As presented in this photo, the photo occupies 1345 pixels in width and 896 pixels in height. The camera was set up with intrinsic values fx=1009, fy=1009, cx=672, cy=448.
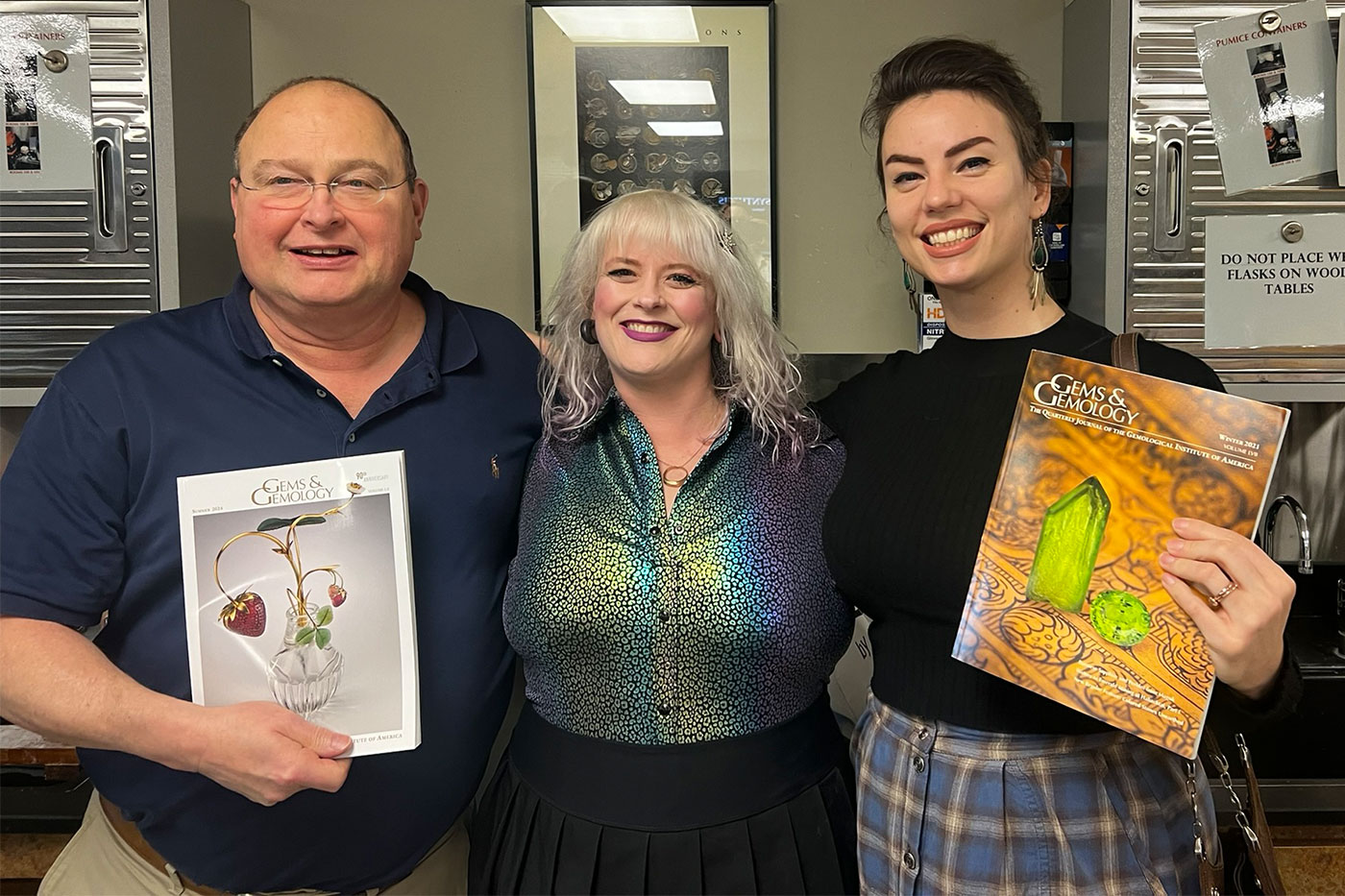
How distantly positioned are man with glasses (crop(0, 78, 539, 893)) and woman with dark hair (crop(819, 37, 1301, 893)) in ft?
2.07

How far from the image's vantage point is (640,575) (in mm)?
1602

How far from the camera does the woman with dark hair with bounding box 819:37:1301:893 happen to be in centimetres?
138

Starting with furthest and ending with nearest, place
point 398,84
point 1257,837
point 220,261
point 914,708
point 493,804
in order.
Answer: point 398,84, point 220,261, point 493,804, point 914,708, point 1257,837

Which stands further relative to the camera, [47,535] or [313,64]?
[313,64]

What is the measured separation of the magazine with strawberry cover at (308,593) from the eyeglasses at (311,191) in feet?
1.53

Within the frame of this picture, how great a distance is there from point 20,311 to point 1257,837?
2.69 metres

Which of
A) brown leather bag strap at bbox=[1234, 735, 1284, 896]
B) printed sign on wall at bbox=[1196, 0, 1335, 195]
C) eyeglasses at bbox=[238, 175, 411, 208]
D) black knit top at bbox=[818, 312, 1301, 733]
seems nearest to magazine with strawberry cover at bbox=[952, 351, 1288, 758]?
black knit top at bbox=[818, 312, 1301, 733]

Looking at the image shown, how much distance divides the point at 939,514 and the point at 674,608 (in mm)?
431

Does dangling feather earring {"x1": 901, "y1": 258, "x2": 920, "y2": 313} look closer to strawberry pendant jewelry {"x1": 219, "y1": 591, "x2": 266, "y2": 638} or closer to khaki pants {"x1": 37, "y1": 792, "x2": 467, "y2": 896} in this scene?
khaki pants {"x1": 37, "y1": 792, "x2": 467, "y2": 896}

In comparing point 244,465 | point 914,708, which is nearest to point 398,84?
point 244,465

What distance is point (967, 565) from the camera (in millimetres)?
1414

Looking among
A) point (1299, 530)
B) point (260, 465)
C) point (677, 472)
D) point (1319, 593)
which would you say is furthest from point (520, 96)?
point (1319, 593)

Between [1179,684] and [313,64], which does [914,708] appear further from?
[313,64]

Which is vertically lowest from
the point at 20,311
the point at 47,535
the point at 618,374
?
the point at 47,535
